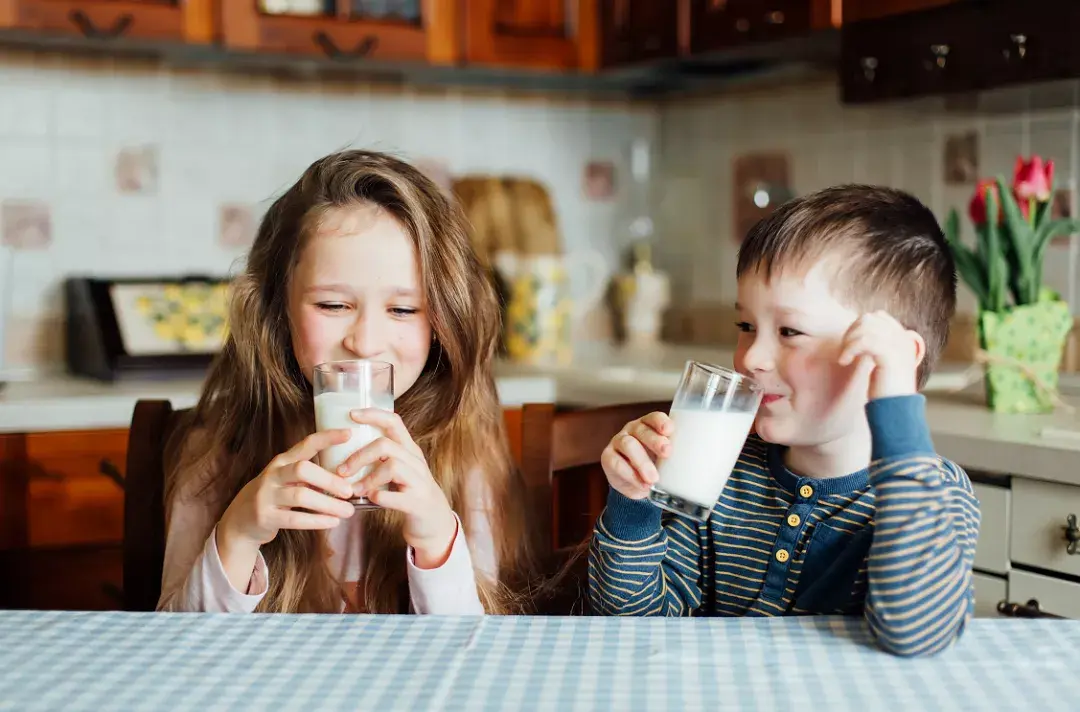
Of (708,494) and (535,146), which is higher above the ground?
(535,146)

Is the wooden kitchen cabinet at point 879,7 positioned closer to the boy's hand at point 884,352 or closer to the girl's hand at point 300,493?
the boy's hand at point 884,352

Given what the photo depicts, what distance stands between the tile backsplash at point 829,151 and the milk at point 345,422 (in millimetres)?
1485

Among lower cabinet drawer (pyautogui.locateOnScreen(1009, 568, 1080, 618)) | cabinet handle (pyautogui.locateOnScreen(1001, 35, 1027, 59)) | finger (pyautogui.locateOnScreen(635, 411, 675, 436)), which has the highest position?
cabinet handle (pyautogui.locateOnScreen(1001, 35, 1027, 59))

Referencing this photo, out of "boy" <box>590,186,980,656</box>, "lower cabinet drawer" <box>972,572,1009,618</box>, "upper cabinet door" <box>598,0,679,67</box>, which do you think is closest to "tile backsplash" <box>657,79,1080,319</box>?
"upper cabinet door" <box>598,0,679,67</box>

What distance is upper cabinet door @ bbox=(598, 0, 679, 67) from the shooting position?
265 centimetres

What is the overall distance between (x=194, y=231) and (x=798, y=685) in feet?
7.38

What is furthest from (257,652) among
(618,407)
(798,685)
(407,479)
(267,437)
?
(618,407)

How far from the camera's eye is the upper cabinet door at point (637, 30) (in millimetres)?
2652

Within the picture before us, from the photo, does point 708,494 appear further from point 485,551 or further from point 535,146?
point 535,146

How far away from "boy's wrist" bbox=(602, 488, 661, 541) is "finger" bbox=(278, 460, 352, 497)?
25 cm

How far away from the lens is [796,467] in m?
1.21

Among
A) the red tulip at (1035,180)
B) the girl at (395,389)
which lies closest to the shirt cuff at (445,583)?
the girl at (395,389)

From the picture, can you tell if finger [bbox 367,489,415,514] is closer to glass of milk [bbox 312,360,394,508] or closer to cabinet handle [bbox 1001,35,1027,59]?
glass of milk [bbox 312,360,394,508]

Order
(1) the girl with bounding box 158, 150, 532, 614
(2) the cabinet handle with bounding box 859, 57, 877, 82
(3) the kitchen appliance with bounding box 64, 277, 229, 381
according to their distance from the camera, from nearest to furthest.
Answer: (1) the girl with bounding box 158, 150, 532, 614 < (2) the cabinet handle with bounding box 859, 57, 877, 82 < (3) the kitchen appliance with bounding box 64, 277, 229, 381
